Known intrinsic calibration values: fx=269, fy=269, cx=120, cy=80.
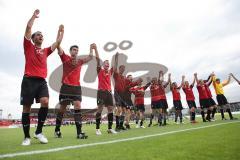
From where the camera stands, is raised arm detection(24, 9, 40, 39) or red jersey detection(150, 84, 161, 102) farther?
red jersey detection(150, 84, 161, 102)

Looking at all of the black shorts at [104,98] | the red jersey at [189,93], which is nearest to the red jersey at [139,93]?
the red jersey at [189,93]

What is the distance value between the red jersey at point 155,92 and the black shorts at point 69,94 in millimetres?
8818

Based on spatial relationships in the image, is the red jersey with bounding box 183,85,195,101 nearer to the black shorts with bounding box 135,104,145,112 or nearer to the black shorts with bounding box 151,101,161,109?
the black shorts with bounding box 151,101,161,109

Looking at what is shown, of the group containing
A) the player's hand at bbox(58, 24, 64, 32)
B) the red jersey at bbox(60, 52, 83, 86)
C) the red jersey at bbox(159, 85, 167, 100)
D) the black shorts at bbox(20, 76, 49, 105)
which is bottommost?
the black shorts at bbox(20, 76, 49, 105)

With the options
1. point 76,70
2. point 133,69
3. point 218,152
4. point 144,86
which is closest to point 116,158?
point 218,152

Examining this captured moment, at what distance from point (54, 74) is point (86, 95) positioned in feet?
8.18

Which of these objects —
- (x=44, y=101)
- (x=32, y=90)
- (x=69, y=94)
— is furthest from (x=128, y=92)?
(x=32, y=90)

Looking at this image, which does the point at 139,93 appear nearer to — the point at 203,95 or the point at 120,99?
the point at 120,99

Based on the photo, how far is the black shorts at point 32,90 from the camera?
586cm

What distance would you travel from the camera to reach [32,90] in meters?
5.93

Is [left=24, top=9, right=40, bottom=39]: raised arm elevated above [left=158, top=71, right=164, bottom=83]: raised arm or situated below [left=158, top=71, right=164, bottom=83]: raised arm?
below

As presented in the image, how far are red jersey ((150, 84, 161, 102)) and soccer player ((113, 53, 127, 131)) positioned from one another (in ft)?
14.0

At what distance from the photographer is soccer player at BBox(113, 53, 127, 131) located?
1091 cm

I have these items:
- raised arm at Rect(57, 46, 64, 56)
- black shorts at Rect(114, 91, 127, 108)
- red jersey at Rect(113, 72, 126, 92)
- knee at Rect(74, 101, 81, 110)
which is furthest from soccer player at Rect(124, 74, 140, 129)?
raised arm at Rect(57, 46, 64, 56)
